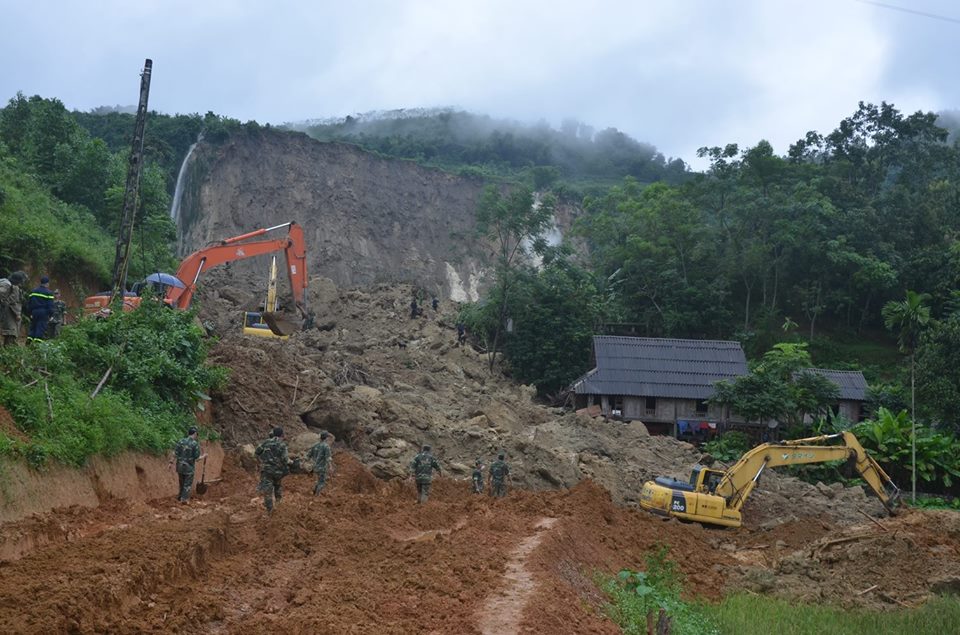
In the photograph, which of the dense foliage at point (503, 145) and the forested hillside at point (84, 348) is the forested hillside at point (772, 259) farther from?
the dense foliage at point (503, 145)

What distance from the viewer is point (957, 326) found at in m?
31.3

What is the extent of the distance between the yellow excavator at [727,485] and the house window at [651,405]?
46.3 ft

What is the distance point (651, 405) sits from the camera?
37.3m

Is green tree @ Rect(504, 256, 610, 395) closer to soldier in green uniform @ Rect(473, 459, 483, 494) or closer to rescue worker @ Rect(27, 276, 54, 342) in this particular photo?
soldier in green uniform @ Rect(473, 459, 483, 494)

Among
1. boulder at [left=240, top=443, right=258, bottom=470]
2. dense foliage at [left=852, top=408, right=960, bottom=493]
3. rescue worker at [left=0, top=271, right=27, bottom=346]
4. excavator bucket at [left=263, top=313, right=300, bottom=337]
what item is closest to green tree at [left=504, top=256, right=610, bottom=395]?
dense foliage at [left=852, top=408, right=960, bottom=493]

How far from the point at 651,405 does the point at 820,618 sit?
23.8 m

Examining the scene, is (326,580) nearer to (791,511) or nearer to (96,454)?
(96,454)

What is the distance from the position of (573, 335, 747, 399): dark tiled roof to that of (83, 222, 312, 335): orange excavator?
12.0 metres

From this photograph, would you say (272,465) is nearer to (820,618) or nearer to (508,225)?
(820,618)

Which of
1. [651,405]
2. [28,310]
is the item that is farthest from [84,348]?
[651,405]

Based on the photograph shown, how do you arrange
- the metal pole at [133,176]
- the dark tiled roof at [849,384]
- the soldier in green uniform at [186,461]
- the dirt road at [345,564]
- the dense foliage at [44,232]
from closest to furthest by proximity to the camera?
1. the dirt road at [345,564]
2. the soldier in green uniform at [186,461]
3. the metal pole at [133,176]
4. the dense foliage at [44,232]
5. the dark tiled roof at [849,384]

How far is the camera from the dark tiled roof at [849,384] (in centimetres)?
3812

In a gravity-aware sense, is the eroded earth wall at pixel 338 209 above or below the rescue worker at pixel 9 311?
above

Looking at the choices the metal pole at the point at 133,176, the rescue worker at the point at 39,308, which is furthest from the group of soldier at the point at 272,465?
the metal pole at the point at 133,176
